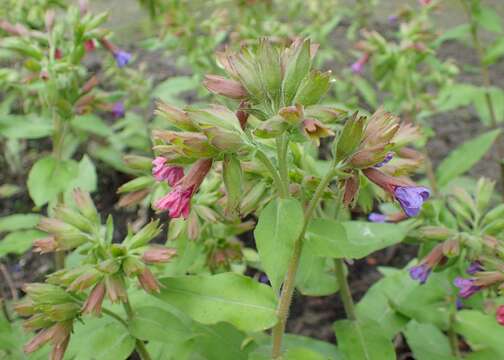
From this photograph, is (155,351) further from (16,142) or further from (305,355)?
(16,142)

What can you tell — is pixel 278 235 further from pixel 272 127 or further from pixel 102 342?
pixel 102 342

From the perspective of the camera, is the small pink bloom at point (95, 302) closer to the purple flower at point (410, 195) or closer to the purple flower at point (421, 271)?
the purple flower at point (410, 195)

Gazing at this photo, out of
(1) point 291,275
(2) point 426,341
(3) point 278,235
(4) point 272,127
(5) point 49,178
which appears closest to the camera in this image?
(4) point 272,127

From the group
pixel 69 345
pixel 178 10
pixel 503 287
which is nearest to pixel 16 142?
pixel 178 10

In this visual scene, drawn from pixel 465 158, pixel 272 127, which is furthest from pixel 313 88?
pixel 465 158

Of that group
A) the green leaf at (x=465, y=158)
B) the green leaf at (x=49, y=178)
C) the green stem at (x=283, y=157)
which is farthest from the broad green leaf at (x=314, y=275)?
the green leaf at (x=49, y=178)

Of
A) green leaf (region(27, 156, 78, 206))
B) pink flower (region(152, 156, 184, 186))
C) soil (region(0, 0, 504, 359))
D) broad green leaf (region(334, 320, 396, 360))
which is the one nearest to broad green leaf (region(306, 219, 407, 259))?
broad green leaf (region(334, 320, 396, 360))

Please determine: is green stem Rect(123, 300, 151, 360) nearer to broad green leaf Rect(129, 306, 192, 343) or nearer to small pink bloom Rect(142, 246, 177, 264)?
broad green leaf Rect(129, 306, 192, 343)
